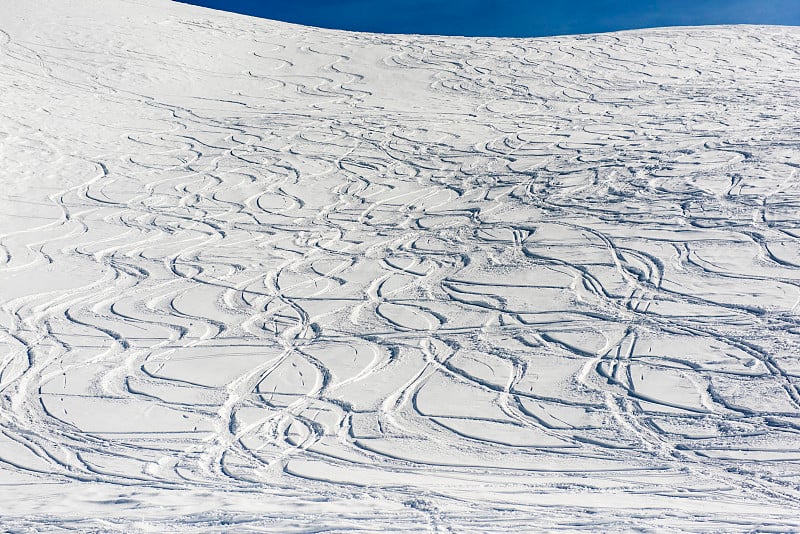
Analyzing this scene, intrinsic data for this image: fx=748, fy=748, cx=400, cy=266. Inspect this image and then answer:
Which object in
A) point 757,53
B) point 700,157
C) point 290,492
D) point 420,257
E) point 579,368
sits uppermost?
point 757,53

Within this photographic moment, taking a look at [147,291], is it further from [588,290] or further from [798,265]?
[798,265]

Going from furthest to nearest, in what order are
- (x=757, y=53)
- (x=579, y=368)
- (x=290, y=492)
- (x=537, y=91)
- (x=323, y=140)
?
(x=757, y=53)
(x=537, y=91)
(x=323, y=140)
(x=579, y=368)
(x=290, y=492)

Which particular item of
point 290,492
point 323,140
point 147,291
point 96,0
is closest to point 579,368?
point 290,492

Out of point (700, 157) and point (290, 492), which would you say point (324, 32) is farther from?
point (290, 492)

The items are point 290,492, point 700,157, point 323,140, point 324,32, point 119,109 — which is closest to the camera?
point 290,492

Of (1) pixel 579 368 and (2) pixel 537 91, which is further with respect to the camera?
(2) pixel 537 91

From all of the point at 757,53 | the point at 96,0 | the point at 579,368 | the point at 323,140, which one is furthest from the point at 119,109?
the point at 757,53

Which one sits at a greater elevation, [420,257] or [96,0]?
[96,0]
